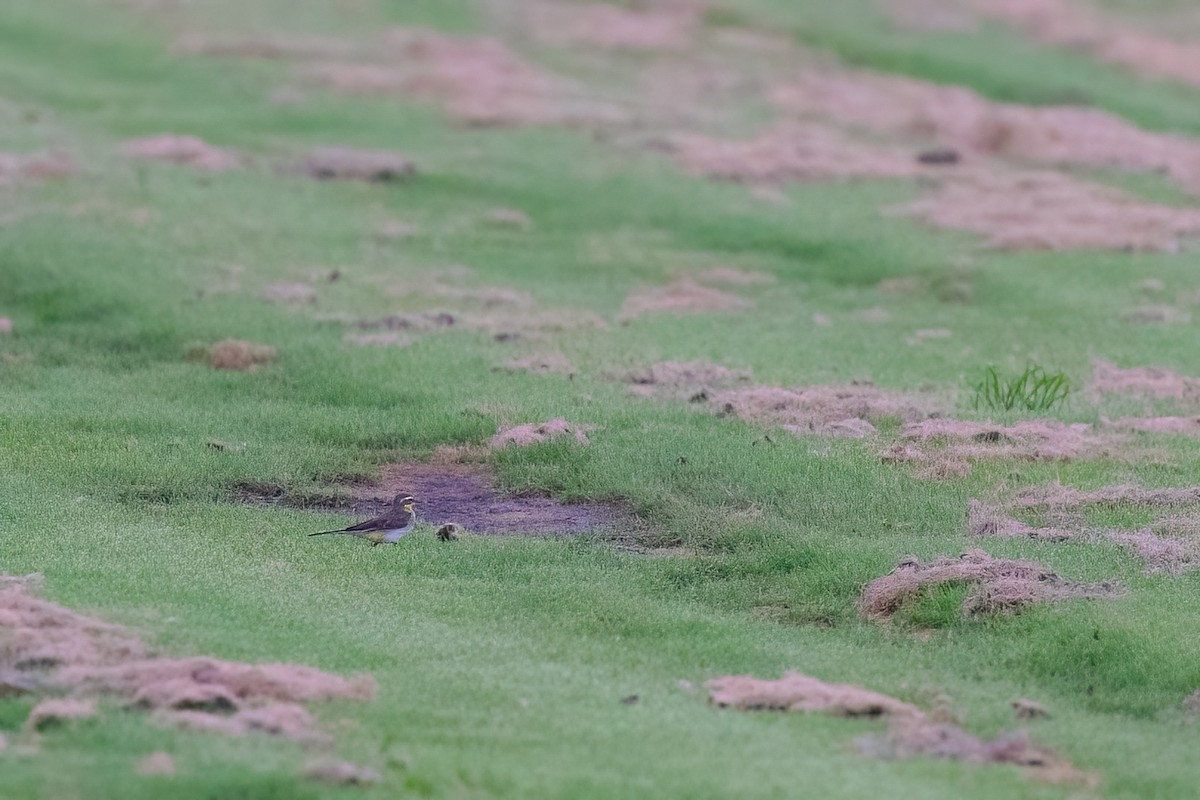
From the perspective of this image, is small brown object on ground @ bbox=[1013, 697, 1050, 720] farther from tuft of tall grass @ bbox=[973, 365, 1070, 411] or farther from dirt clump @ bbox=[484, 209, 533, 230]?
dirt clump @ bbox=[484, 209, 533, 230]

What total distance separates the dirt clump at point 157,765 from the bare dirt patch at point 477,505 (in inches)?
238

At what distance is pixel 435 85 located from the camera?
3800cm

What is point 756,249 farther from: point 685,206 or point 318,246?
point 318,246

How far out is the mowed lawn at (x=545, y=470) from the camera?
10.3 metres

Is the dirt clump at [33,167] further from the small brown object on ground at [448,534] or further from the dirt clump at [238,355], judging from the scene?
the small brown object on ground at [448,534]

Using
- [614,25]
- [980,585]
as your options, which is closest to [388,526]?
[980,585]

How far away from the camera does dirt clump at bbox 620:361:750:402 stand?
19141mm

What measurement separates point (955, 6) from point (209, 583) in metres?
43.6

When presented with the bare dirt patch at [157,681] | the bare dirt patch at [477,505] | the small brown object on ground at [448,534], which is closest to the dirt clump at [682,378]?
the bare dirt patch at [477,505]

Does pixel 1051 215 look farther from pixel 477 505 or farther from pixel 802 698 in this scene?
pixel 802 698

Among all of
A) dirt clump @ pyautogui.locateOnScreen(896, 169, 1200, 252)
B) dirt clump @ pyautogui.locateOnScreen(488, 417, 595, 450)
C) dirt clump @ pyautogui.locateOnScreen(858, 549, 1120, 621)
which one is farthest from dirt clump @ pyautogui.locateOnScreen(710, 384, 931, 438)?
dirt clump @ pyautogui.locateOnScreen(896, 169, 1200, 252)

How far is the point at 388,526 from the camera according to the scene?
47.6 ft

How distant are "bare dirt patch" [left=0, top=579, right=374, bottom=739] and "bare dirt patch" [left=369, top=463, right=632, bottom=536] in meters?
4.49

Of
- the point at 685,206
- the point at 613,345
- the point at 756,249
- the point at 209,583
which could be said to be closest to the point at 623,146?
the point at 685,206
